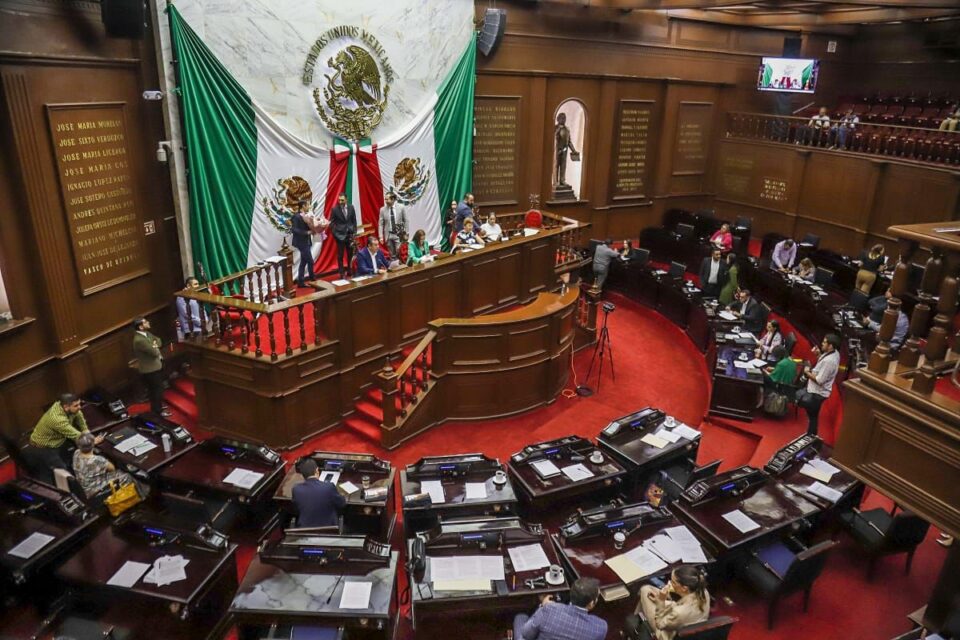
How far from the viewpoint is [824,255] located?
11.9 metres

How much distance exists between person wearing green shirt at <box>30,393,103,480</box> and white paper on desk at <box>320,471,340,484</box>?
2423mm

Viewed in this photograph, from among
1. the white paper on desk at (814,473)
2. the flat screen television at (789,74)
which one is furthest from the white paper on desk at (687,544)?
the flat screen television at (789,74)

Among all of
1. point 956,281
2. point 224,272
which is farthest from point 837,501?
point 224,272

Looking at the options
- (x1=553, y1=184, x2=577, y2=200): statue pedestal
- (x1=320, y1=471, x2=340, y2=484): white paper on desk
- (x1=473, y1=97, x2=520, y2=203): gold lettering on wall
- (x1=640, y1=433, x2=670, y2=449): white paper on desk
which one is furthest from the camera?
(x1=553, y1=184, x2=577, y2=200): statue pedestal

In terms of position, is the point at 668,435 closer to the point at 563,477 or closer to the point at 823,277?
the point at 563,477

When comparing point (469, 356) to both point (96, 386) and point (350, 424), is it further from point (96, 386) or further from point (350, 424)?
point (96, 386)

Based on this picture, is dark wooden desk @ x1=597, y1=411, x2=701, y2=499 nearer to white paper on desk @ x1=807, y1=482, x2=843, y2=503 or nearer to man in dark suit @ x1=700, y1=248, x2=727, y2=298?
white paper on desk @ x1=807, y1=482, x2=843, y2=503

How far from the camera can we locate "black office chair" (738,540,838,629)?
5.04 m

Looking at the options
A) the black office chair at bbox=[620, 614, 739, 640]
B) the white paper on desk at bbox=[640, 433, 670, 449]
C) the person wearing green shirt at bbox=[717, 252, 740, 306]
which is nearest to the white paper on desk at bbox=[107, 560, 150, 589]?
the black office chair at bbox=[620, 614, 739, 640]

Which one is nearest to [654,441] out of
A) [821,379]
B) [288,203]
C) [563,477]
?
[563,477]

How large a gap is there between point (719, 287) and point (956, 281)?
24.9 ft

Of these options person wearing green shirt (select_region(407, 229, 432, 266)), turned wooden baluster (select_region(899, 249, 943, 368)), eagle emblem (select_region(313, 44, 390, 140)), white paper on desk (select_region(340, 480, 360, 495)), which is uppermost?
eagle emblem (select_region(313, 44, 390, 140))

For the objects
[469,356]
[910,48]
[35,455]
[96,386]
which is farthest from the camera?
[910,48]

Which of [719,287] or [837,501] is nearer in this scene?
[837,501]
